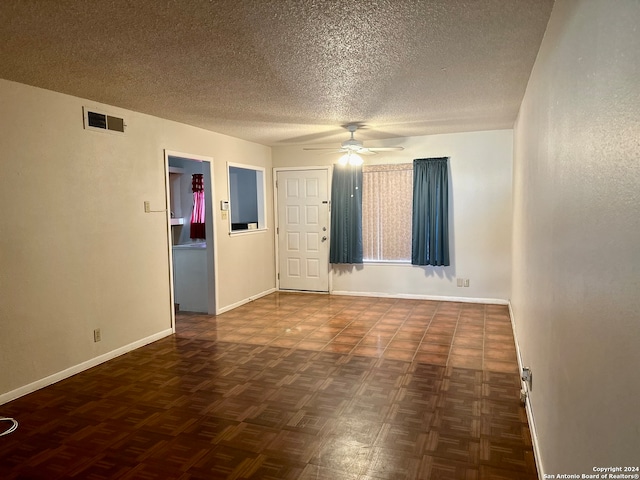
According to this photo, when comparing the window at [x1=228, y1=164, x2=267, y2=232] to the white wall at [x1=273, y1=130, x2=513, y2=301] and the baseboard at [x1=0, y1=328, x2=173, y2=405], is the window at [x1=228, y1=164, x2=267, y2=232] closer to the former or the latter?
the white wall at [x1=273, y1=130, x2=513, y2=301]

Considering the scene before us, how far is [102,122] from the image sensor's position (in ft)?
13.3

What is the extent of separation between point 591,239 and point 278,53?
2195 mm

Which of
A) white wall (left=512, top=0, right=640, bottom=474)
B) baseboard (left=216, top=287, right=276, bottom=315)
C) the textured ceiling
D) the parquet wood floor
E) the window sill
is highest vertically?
the textured ceiling

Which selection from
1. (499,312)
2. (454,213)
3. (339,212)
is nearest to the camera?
(499,312)

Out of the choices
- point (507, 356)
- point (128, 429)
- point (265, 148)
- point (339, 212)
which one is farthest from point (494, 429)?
point (265, 148)

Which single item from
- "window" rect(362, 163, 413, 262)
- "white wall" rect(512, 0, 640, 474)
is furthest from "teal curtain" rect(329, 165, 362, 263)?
"white wall" rect(512, 0, 640, 474)

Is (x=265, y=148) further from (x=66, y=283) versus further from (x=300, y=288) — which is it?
(x=66, y=283)

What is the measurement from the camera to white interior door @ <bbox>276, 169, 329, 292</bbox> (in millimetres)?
6980

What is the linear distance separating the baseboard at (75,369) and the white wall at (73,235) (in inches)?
0.8

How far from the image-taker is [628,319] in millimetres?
968

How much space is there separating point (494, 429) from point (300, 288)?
4721 mm

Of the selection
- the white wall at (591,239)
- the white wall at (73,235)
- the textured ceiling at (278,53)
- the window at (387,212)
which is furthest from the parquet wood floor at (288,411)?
the textured ceiling at (278,53)

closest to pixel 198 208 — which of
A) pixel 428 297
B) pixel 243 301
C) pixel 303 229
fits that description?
pixel 303 229

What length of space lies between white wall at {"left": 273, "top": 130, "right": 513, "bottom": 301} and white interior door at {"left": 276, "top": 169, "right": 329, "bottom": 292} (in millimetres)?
1053
